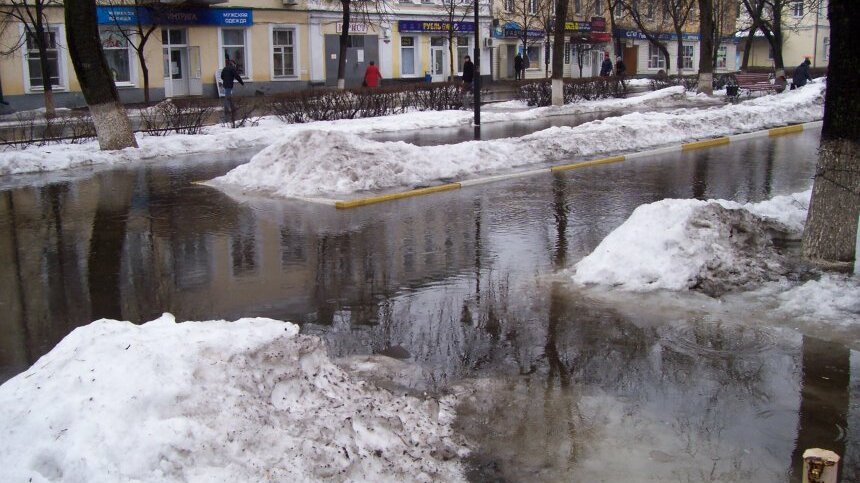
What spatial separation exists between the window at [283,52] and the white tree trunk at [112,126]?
24.8 meters

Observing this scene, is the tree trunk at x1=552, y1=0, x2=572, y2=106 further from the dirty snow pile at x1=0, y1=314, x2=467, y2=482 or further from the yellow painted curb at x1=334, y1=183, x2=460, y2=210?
the dirty snow pile at x1=0, y1=314, x2=467, y2=482

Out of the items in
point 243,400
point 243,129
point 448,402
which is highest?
point 243,129

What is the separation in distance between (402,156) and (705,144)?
8.28 meters

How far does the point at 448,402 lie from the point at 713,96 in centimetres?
3192

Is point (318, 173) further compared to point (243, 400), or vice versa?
point (318, 173)

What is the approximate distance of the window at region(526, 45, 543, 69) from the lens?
2228 inches

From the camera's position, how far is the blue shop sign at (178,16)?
1363 inches

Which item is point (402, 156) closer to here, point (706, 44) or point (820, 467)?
point (820, 467)

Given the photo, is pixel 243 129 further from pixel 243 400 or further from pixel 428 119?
pixel 243 400

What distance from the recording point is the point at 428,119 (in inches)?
995

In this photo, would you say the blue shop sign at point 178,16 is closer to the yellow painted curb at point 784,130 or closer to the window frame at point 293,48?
the window frame at point 293,48

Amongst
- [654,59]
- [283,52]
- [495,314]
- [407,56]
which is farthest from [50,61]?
[654,59]

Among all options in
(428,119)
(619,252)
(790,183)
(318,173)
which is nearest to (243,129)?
(428,119)

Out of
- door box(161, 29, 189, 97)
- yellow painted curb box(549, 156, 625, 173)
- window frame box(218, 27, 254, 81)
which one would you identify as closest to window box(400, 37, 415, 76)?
window frame box(218, 27, 254, 81)
